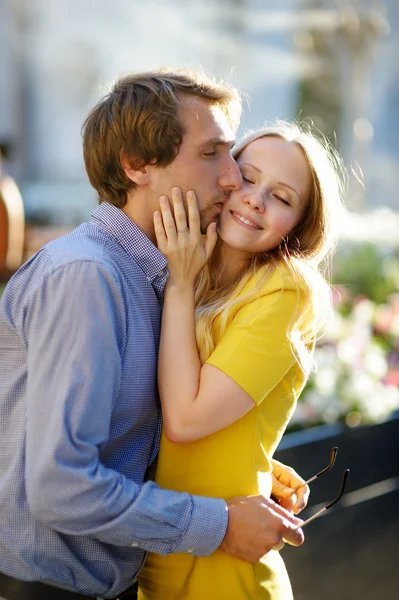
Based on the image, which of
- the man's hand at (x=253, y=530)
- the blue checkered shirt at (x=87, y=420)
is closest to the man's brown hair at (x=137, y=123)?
the blue checkered shirt at (x=87, y=420)

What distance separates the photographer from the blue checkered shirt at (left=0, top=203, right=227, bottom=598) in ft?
5.52

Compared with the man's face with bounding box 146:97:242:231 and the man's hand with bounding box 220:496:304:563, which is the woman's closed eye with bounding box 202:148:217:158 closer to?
the man's face with bounding box 146:97:242:231

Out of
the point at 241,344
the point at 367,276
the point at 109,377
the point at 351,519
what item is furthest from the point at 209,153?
the point at 367,276

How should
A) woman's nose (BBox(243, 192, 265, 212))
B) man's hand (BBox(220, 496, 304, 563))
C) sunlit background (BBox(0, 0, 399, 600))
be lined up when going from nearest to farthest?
1. man's hand (BBox(220, 496, 304, 563))
2. woman's nose (BBox(243, 192, 265, 212))
3. sunlit background (BBox(0, 0, 399, 600))

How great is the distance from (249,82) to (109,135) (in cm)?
1139

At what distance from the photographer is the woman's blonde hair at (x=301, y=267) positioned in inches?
81.5

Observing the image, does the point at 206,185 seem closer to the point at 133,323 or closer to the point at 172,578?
the point at 133,323

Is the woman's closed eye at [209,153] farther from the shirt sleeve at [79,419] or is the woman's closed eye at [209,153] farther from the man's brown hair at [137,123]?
the shirt sleeve at [79,419]

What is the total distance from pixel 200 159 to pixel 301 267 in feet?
1.27

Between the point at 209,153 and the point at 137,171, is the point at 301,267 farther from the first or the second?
the point at 137,171

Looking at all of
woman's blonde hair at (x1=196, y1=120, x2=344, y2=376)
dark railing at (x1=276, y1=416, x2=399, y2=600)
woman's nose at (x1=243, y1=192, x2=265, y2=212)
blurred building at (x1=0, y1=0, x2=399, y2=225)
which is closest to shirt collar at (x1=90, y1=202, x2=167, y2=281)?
woman's blonde hair at (x1=196, y1=120, x2=344, y2=376)

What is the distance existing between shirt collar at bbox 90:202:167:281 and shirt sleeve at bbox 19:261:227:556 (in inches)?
8.1

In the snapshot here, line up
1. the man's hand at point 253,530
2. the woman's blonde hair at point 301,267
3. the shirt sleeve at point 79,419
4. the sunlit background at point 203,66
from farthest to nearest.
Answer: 1. the sunlit background at point 203,66
2. the woman's blonde hair at point 301,267
3. the man's hand at point 253,530
4. the shirt sleeve at point 79,419

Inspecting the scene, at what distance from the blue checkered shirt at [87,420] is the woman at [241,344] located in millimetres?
84
